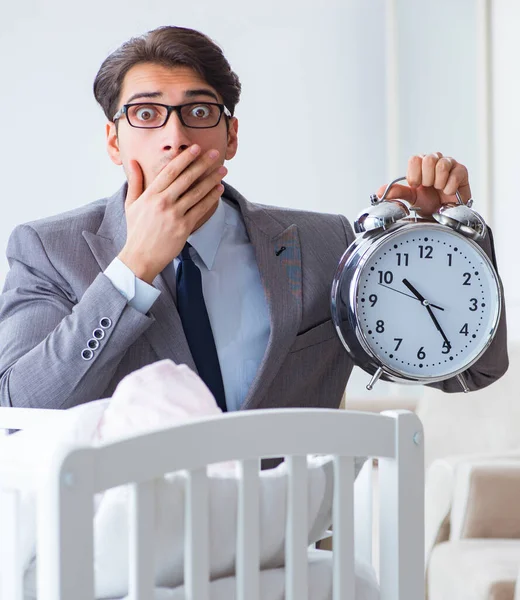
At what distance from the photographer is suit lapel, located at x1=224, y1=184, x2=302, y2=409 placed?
147 centimetres

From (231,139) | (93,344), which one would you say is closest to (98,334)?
(93,344)

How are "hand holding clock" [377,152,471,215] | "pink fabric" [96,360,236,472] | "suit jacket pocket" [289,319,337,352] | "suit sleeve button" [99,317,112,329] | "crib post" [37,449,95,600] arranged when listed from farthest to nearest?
1. "suit jacket pocket" [289,319,337,352]
2. "hand holding clock" [377,152,471,215]
3. "suit sleeve button" [99,317,112,329]
4. "pink fabric" [96,360,236,472]
5. "crib post" [37,449,95,600]

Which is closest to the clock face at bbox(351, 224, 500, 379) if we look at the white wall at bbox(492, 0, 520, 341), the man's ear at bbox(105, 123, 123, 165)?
the man's ear at bbox(105, 123, 123, 165)

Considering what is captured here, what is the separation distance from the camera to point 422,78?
4020mm

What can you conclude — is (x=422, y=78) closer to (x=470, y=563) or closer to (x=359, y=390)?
(x=359, y=390)

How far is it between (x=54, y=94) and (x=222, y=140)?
236 cm

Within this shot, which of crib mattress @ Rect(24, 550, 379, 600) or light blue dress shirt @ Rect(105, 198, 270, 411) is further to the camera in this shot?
light blue dress shirt @ Rect(105, 198, 270, 411)

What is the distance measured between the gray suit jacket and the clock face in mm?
108

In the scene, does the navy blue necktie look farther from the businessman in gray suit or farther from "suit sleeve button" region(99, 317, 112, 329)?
"suit sleeve button" region(99, 317, 112, 329)

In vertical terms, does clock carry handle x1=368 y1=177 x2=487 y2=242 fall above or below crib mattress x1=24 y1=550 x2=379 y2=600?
above

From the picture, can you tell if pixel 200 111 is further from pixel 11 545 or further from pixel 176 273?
pixel 11 545

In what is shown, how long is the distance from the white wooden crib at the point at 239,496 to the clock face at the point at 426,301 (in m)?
0.39

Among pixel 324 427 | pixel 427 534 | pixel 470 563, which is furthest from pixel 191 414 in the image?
pixel 427 534

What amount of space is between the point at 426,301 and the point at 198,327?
0.37 meters
